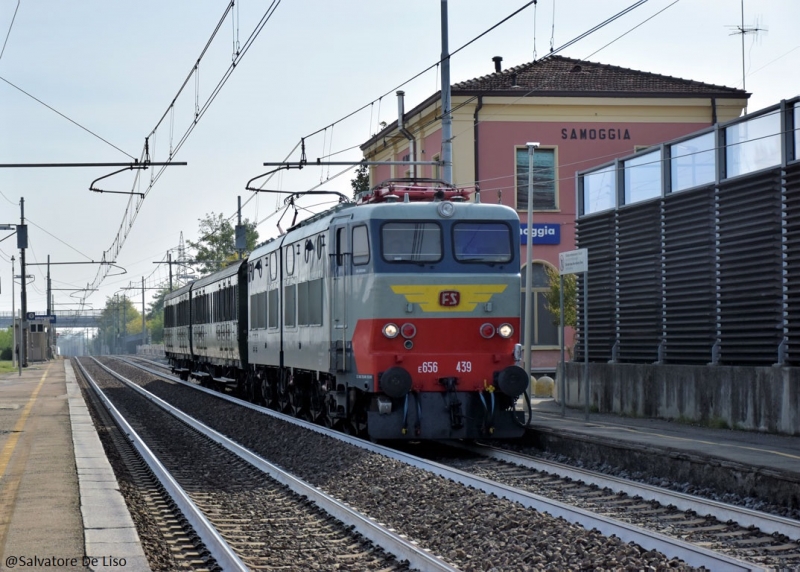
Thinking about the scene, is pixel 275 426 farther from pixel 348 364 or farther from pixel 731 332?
pixel 731 332

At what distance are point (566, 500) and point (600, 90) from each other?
27.8 meters

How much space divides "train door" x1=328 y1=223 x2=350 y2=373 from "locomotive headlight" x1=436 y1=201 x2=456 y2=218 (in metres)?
1.36

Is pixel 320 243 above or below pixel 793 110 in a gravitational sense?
below

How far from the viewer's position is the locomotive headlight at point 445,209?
1533 cm

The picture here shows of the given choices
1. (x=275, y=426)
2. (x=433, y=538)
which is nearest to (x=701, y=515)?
(x=433, y=538)

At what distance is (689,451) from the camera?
1241cm

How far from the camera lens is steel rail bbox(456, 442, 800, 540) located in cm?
862

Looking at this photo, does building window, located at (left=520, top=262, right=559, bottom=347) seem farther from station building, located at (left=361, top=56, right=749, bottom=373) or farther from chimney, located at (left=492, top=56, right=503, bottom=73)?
chimney, located at (left=492, top=56, right=503, bottom=73)

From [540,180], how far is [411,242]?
22.1 metres

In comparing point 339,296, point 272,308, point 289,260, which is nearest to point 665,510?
point 339,296

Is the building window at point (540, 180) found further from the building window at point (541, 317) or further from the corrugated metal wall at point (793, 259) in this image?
the corrugated metal wall at point (793, 259)

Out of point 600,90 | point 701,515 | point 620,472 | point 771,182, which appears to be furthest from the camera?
point 600,90

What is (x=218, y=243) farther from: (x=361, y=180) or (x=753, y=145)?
(x=753, y=145)

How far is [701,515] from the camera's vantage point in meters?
9.63
